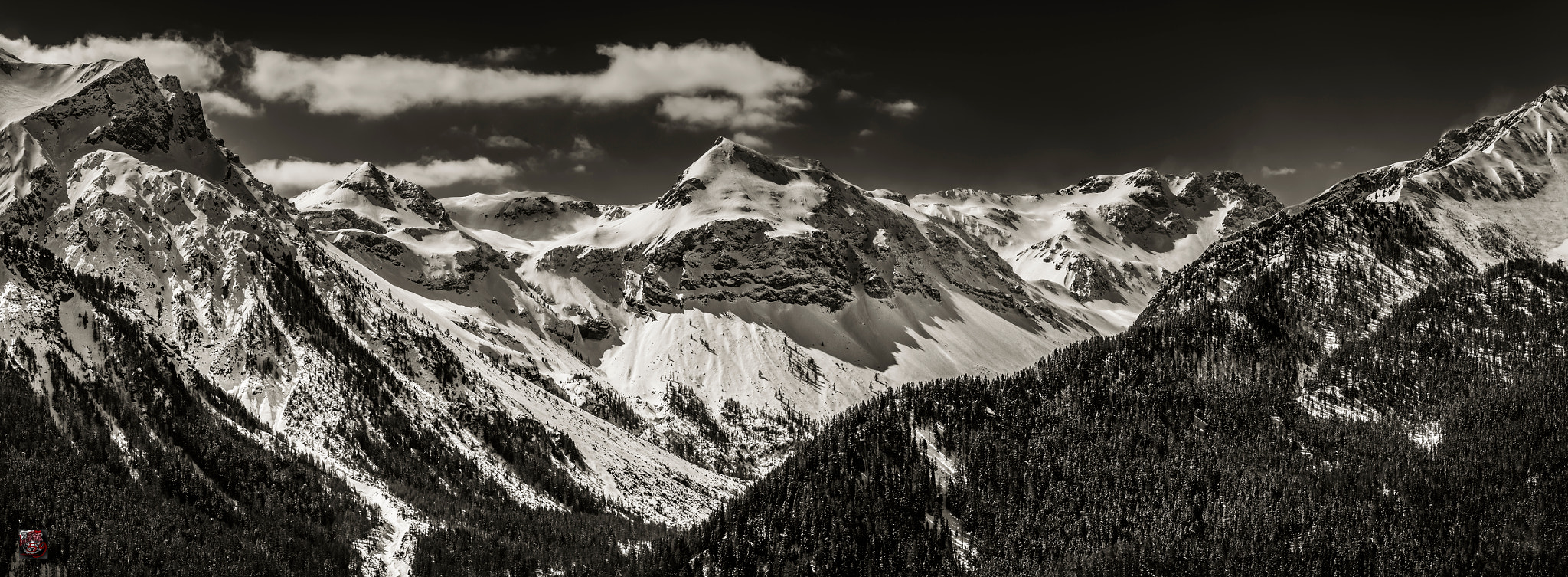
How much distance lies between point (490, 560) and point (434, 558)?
9.49 metres

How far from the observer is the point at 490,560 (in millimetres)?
198500

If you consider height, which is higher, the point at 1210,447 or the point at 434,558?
the point at 1210,447

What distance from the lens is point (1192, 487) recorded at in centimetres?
17875

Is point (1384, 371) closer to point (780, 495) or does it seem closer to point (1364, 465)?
point (1364, 465)

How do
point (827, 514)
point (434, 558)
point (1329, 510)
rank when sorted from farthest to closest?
point (434, 558), point (827, 514), point (1329, 510)

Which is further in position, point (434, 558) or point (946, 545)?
point (434, 558)

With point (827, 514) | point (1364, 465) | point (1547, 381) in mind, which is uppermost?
point (1547, 381)

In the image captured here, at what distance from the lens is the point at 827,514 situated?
18150 cm

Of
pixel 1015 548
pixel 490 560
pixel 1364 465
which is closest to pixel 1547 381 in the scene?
pixel 1364 465

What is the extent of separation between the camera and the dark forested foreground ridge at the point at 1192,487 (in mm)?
164250

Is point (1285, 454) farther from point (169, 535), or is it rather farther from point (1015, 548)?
point (169, 535)

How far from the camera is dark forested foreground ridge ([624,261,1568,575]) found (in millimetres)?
164250

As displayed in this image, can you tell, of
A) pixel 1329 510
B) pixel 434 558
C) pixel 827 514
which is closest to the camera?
pixel 1329 510

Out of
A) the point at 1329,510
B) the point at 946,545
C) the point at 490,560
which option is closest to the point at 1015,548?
the point at 946,545
